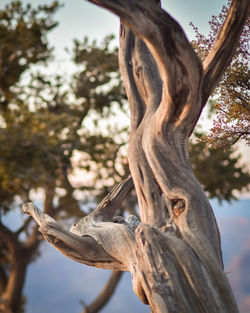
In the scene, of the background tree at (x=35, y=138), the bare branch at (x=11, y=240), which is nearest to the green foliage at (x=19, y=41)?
the background tree at (x=35, y=138)

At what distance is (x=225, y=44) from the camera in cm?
174

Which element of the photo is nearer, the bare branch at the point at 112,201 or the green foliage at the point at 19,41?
the bare branch at the point at 112,201

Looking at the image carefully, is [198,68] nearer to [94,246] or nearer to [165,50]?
[165,50]

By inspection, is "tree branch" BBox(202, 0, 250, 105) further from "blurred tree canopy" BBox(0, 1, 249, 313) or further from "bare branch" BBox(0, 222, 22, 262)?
"bare branch" BBox(0, 222, 22, 262)

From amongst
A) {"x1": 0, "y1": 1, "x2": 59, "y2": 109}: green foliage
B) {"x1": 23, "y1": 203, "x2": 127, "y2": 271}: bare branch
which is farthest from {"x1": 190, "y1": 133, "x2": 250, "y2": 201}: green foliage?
{"x1": 23, "y1": 203, "x2": 127, "y2": 271}: bare branch

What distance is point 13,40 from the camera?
22.5ft

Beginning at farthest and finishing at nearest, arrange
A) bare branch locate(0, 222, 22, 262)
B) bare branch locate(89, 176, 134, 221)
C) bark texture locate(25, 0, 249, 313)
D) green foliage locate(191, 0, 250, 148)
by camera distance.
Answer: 1. bare branch locate(0, 222, 22, 262)
2. bare branch locate(89, 176, 134, 221)
3. green foliage locate(191, 0, 250, 148)
4. bark texture locate(25, 0, 249, 313)

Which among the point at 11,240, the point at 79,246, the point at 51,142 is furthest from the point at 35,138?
the point at 79,246

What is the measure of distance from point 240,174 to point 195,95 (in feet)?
23.6

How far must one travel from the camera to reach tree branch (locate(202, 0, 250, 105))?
5.36 feet

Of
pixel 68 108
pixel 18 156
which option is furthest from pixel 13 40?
pixel 68 108

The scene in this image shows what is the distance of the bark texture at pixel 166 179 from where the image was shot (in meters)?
1.56

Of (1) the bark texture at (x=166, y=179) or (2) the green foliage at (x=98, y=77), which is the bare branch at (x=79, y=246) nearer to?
(1) the bark texture at (x=166, y=179)

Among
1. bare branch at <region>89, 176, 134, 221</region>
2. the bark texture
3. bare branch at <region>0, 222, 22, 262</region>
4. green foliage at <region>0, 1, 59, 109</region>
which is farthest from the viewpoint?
bare branch at <region>0, 222, 22, 262</region>
